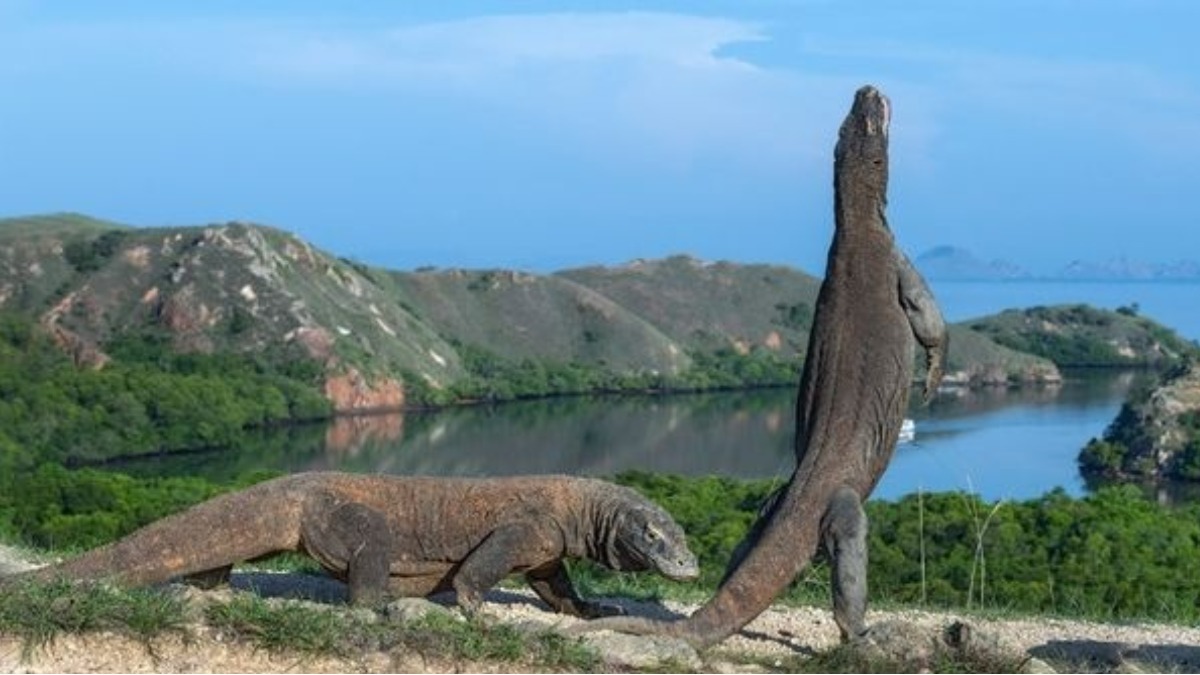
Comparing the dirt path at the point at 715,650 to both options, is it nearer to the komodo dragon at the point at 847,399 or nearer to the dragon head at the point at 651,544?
the komodo dragon at the point at 847,399

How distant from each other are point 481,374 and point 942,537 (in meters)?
94.9

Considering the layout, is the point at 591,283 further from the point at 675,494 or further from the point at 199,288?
the point at 675,494

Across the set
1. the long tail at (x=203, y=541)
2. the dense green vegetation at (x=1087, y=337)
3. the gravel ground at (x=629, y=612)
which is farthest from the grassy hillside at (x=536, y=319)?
the long tail at (x=203, y=541)

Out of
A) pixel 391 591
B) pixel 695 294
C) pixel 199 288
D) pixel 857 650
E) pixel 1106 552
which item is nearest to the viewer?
pixel 857 650

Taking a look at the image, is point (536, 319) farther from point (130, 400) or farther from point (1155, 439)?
point (1155, 439)

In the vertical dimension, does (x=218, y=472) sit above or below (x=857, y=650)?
below

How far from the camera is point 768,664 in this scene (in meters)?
10.5

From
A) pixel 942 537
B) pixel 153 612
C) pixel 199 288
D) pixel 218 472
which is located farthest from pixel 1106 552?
pixel 199 288

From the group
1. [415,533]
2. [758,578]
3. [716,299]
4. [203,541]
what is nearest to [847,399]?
[758,578]

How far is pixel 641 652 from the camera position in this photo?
9.90m

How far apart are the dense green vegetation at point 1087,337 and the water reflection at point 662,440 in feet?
89.4

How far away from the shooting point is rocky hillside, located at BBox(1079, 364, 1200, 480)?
73.2 metres

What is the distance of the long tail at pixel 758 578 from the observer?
10.7 meters

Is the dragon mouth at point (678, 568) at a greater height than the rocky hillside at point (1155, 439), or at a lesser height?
greater
